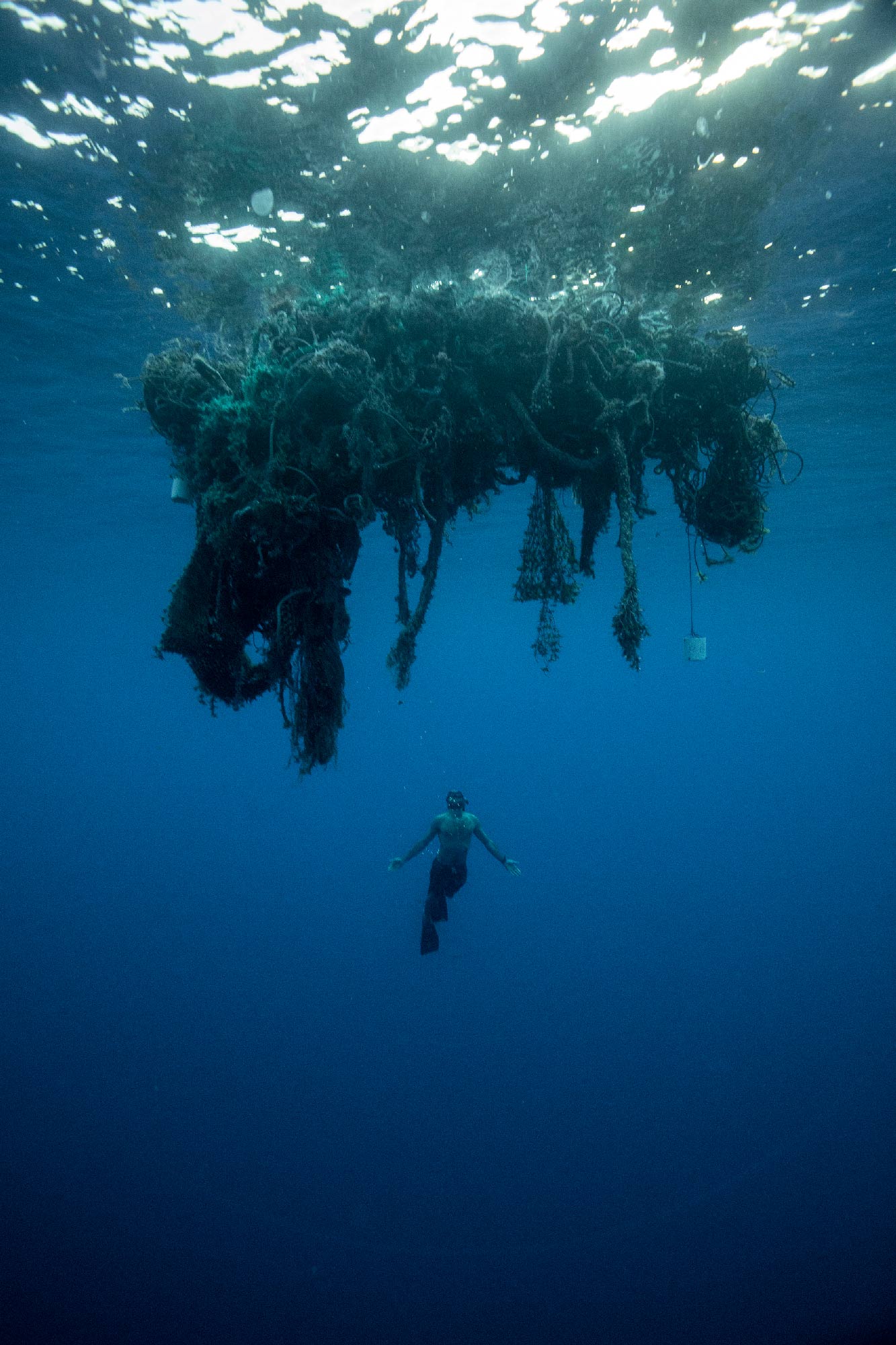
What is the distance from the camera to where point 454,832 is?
1132 centimetres

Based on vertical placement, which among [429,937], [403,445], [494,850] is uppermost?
[403,445]

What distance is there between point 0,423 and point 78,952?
1649cm

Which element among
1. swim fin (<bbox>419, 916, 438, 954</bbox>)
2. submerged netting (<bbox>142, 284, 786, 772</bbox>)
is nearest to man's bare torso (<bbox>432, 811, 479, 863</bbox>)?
swim fin (<bbox>419, 916, 438, 954</bbox>)

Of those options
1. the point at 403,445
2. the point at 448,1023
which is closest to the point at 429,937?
the point at 448,1023

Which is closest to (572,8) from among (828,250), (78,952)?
(828,250)

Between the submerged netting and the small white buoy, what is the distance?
339 cm

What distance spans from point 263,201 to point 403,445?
4.66 metres

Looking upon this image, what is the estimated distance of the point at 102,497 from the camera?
20797mm

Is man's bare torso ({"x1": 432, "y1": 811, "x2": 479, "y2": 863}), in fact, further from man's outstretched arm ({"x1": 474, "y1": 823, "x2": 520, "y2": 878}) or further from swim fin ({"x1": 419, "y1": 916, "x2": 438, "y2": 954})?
swim fin ({"x1": 419, "y1": 916, "x2": 438, "y2": 954})

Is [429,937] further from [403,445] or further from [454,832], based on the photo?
[403,445]

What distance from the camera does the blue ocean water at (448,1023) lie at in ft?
29.7

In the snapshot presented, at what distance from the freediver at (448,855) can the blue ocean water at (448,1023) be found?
4667mm

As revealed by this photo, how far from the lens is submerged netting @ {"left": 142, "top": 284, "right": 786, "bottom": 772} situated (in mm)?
3891

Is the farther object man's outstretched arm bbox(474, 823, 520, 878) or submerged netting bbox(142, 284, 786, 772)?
man's outstretched arm bbox(474, 823, 520, 878)
